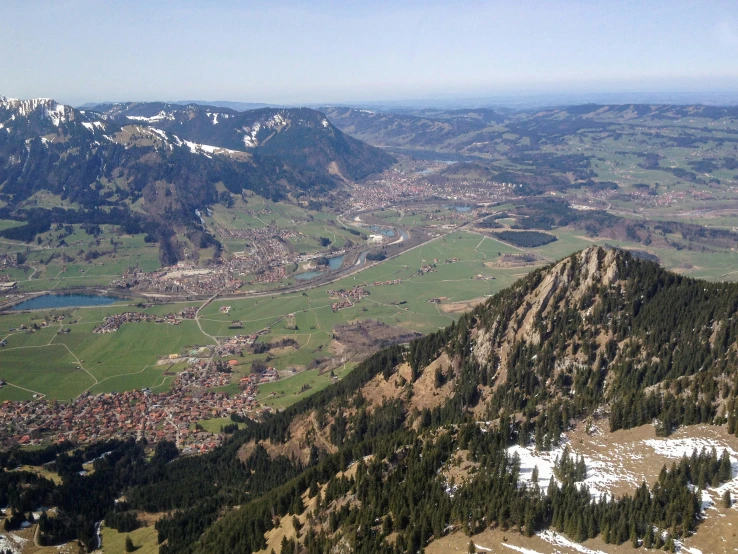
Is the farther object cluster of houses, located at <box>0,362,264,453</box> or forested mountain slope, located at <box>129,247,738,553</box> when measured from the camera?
cluster of houses, located at <box>0,362,264,453</box>

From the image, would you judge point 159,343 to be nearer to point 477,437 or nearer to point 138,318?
point 138,318

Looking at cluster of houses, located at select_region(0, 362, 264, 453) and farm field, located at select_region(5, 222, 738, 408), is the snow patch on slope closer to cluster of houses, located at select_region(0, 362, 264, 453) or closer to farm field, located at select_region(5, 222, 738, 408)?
cluster of houses, located at select_region(0, 362, 264, 453)

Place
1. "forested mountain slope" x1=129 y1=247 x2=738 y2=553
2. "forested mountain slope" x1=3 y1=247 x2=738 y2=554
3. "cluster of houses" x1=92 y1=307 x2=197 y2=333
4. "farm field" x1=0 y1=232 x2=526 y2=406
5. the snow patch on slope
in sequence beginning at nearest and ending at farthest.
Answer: the snow patch on slope, "forested mountain slope" x1=3 y1=247 x2=738 y2=554, "forested mountain slope" x1=129 y1=247 x2=738 y2=553, "farm field" x1=0 y1=232 x2=526 y2=406, "cluster of houses" x1=92 y1=307 x2=197 y2=333

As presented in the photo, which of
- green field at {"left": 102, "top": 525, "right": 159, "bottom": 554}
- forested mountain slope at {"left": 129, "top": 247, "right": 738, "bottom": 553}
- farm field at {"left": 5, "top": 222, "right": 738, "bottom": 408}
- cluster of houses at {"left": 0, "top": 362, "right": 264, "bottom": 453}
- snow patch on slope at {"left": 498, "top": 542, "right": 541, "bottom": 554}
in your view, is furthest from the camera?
farm field at {"left": 5, "top": 222, "right": 738, "bottom": 408}

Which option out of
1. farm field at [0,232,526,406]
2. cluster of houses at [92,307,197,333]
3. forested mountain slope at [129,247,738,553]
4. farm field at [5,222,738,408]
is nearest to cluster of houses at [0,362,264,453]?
farm field at [5,222,738,408]

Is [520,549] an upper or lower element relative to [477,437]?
lower

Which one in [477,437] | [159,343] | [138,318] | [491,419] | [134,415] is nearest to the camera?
[477,437]

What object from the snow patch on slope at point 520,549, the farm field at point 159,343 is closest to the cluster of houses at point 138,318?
the farm field at point 159,343

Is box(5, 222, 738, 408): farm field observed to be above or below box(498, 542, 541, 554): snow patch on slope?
below

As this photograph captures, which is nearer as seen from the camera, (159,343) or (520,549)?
(520,549)

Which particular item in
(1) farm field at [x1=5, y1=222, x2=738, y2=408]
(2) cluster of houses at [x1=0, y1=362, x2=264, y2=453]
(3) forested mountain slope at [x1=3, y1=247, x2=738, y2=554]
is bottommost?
(2) cluster of houses at [x1=0, y1=362, x2=264, y2=453]

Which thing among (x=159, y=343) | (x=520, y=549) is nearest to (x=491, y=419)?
(x=520, y=549)

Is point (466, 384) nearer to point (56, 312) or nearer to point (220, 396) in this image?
point (220, 396)
